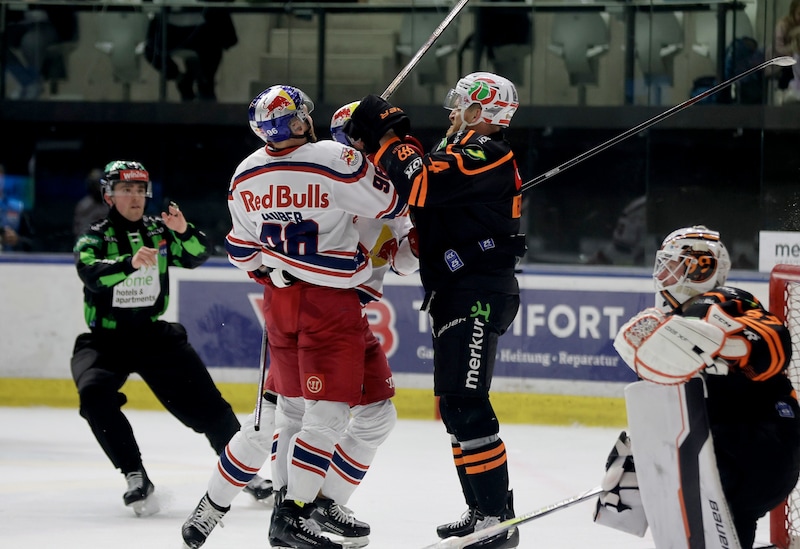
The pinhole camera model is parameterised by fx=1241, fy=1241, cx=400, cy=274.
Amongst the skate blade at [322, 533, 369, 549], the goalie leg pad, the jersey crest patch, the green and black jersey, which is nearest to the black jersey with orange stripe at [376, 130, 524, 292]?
the jersey crest patch

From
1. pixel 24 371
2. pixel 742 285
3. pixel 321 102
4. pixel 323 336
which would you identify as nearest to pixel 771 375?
pixel 323 336

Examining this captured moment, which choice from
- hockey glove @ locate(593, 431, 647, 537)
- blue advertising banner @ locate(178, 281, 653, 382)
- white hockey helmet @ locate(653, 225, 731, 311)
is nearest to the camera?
white hockey helmet @ locate(653, 225, 731, 311)

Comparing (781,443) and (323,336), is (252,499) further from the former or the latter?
(781,443)

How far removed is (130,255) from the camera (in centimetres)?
443

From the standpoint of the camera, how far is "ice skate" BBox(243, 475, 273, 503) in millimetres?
4309

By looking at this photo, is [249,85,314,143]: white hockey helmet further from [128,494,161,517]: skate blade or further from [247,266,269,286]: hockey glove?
[128,494,161,517]: skate blade

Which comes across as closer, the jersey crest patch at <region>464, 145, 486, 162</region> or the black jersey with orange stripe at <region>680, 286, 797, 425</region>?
the black jersey with orange stripe at <region>680, 286, 797, 425</region>

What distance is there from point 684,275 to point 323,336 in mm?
1038

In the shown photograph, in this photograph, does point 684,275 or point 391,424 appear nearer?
point 684,275

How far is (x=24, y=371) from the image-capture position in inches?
258

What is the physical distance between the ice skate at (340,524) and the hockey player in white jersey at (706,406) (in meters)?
0.98

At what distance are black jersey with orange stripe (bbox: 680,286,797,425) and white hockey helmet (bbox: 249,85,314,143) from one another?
1224 millimetres

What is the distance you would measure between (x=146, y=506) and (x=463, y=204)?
5.29ft

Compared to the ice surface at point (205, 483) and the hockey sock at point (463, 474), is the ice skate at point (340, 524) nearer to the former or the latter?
the ice surface at point (205, 483)
